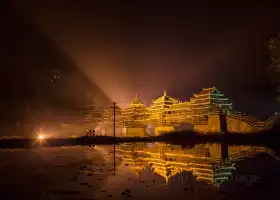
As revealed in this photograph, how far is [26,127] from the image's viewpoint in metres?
56.7

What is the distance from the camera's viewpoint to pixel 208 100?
55438 mm

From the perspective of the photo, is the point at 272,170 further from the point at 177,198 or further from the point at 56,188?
the point at 56,188

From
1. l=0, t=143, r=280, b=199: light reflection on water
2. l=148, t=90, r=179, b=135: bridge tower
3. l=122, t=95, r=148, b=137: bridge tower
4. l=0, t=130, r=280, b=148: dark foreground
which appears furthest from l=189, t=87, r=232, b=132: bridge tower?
l=0, t=143, r=280, b=199: light reflection on water

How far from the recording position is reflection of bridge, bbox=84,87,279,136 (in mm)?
45200

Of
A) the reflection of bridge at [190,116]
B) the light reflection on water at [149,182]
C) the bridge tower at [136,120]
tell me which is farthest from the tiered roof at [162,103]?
the light reflection on water at [149,182]

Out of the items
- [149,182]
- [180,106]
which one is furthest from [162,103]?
[149,182]

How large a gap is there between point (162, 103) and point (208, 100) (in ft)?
41.1

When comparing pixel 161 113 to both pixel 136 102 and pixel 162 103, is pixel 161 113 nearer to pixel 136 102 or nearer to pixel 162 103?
pixel 162 103

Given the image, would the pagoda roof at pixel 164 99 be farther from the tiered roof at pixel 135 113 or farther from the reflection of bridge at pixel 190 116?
the tiered roof at pixel 135 113

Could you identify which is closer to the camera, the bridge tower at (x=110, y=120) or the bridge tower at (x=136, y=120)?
the bridge tower at (x=136, y=120)

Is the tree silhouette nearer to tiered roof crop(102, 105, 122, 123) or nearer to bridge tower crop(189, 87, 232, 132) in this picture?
bridge tower crop(189, 87, 232, 132)

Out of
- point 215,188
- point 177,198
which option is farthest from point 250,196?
point 177,198

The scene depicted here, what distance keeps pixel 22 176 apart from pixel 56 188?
321cm

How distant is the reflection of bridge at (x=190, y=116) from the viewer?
45.2 metres
